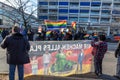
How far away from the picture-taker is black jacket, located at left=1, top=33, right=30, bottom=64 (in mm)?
6738

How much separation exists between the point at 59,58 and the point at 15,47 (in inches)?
86.7

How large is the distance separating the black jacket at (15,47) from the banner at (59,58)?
138cm

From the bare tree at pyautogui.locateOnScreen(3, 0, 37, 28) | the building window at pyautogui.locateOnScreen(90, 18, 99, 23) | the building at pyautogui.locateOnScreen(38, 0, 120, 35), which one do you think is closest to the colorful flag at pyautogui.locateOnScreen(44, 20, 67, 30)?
the bare tree at pyautogui.locateOnScreen(3, 0, 37, 28)

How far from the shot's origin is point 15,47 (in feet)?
22.1

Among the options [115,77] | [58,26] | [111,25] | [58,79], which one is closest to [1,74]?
[58,79]

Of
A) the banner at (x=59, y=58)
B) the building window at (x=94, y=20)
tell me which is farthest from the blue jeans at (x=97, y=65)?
the building window at (x=94, y=20)

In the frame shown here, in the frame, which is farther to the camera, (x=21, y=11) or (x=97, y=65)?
(x=21, y=11)

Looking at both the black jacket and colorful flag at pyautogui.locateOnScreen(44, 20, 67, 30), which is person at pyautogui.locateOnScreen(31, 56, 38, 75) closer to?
the black jacket

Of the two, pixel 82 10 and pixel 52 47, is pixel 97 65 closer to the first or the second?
pixel 52 47

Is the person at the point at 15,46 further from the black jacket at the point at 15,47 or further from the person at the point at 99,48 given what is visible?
the person at the point at 99,48

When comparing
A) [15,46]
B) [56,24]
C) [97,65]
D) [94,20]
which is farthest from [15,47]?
[94,20]

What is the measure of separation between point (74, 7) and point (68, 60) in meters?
92.3

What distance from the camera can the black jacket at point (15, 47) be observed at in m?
6.74

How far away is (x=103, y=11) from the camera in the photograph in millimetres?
99938
